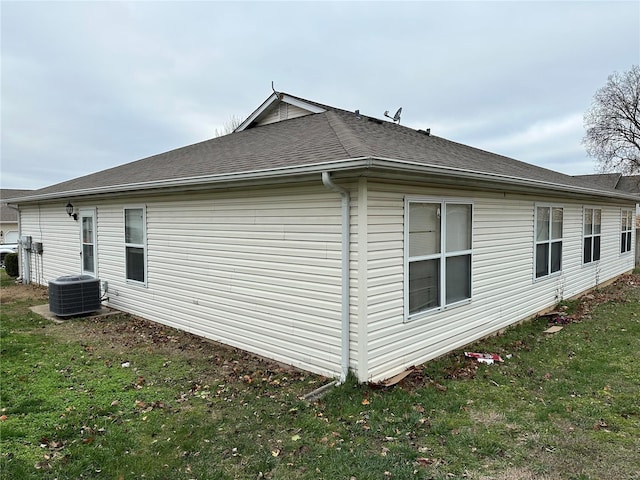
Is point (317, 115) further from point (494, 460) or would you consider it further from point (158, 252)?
point (494, 460)

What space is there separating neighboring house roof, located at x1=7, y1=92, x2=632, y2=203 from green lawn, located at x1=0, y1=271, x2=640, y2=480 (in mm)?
2396

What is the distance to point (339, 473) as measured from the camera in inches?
118

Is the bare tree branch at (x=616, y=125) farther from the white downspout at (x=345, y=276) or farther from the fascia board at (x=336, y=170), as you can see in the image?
the white downspout at (x=345, y=276)

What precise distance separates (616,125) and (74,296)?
4158cm

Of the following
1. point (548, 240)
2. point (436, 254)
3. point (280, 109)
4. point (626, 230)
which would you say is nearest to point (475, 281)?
point (436, 254)

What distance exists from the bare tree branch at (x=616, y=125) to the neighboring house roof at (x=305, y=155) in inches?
1201

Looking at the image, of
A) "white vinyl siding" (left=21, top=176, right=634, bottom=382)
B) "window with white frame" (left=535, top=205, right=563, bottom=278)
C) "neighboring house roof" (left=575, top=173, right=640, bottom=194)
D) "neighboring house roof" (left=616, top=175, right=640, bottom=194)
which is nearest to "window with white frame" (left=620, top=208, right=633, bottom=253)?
"white vinyl siding" (left=21, top=176, right=634, bottom=382)

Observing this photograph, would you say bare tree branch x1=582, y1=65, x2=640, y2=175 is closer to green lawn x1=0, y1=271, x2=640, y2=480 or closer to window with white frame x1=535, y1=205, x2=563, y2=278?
window with white frame x1=535, y1=205, x2=563, y2=278

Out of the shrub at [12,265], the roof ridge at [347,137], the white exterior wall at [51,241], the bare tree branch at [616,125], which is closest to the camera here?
the roof ridge at [347,137]

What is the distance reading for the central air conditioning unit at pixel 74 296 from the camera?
25.8 feet

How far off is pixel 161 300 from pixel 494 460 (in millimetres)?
5938

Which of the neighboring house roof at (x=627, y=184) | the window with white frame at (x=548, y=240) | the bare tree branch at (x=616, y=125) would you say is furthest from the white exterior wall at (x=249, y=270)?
the neighboring house roof at (x=627, y=184)

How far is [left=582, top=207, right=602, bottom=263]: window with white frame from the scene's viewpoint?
10.1 m

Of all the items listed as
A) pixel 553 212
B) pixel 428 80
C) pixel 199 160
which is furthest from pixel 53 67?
pixel 553 212
